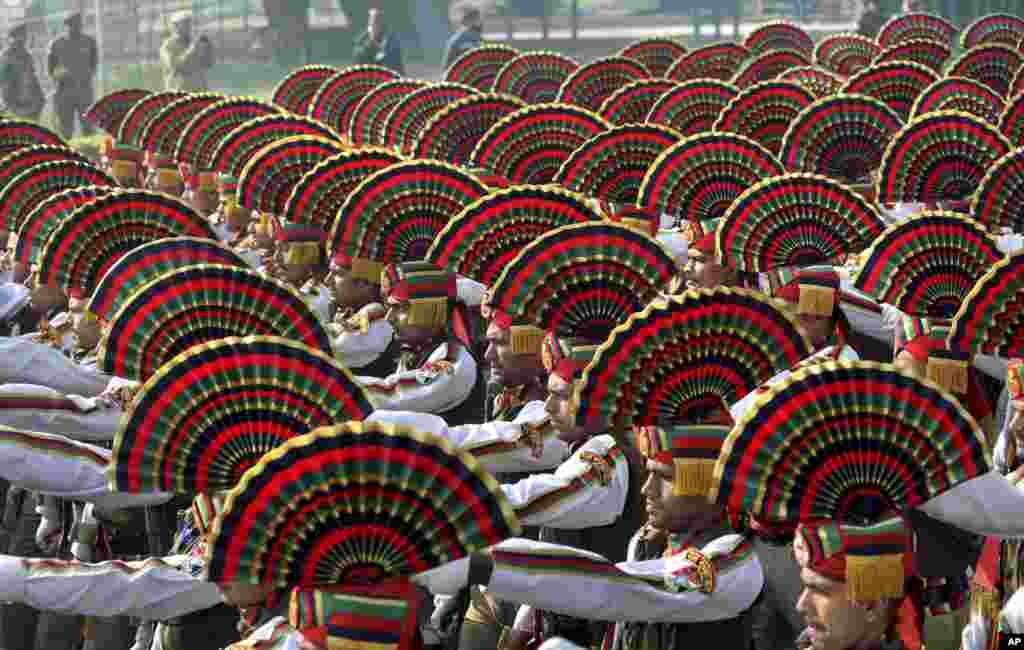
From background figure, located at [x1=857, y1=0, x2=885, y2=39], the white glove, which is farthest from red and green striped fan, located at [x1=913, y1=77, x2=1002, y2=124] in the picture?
background figure, located at [x1=857, y1=0, x2=885, y2=39]

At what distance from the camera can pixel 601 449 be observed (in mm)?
5684

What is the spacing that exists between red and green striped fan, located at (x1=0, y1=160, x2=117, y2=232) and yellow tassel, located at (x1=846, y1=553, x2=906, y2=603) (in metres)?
6.71

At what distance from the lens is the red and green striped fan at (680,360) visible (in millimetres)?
5191

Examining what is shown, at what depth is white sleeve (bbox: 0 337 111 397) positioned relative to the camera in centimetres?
743

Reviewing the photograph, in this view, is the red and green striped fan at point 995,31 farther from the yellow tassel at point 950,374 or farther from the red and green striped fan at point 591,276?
the red and green striped fan at point 591,276

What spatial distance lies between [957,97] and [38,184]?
260 inches

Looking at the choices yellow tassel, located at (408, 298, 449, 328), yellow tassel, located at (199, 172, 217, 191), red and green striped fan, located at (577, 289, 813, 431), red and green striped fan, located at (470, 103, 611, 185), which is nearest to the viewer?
red and green striped fan, located at (577, 289, 813, 431)

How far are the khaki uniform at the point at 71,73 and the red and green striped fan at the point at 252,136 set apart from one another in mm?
13535

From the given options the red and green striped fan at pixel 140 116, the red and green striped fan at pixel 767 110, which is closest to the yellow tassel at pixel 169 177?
the red and green striped fan at pixel 140 116

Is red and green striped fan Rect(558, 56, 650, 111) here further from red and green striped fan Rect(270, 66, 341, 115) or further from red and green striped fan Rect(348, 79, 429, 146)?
red and green striped fan Rect(270, 66, 341, 115)

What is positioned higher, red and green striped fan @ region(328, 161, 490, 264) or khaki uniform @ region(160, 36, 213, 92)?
red and green striped fan @ region(328, 161, 490, 264)

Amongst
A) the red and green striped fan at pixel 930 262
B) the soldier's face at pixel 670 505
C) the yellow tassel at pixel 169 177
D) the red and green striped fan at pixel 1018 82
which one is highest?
the red and green striped fan at pixel 1018 82

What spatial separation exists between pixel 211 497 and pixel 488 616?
175 cm

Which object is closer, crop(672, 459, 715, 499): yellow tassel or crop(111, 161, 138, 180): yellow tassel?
crop(672, 459, 715, 499): yellow tassel
